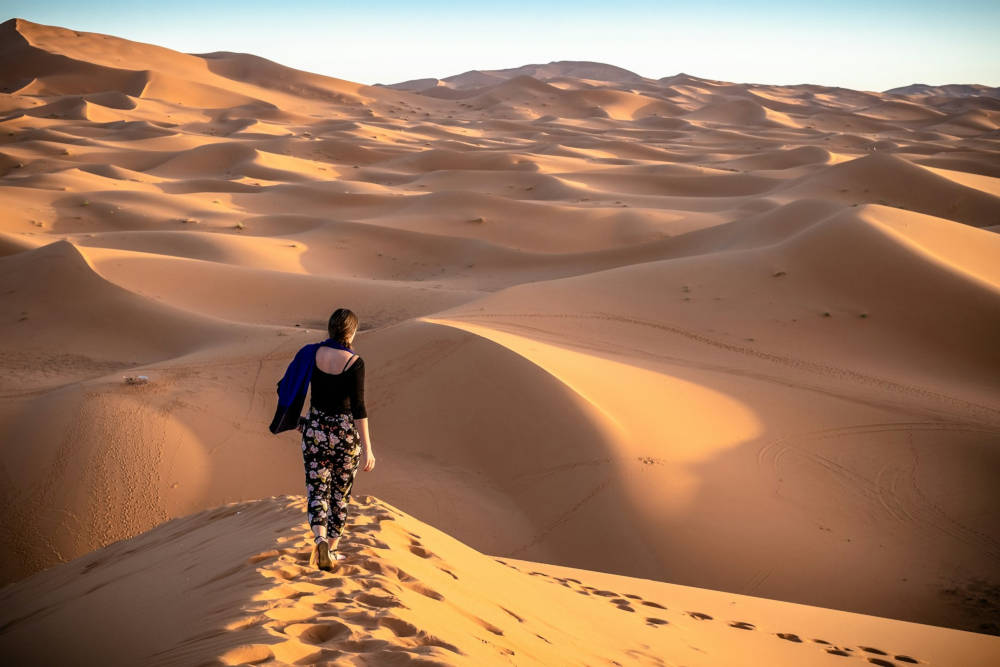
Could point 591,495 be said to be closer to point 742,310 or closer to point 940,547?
point 940,547

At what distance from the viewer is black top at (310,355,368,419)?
12.5ft

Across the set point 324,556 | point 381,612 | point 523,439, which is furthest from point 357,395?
point 523,439

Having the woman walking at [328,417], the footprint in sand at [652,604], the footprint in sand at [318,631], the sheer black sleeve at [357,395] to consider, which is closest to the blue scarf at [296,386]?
the woman walking at [328,417]

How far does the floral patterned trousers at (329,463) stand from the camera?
12.5 ft

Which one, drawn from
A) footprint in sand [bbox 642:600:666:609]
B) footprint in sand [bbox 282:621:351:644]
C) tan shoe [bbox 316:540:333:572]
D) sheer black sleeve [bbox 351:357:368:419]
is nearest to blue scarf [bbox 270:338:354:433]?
sheer black sleeve [bbox 351:357:368:419]

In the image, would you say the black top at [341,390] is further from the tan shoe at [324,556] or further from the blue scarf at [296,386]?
the tan shoe at [324,556]

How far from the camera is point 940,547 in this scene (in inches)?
255

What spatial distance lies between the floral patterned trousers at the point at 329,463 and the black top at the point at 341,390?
4 centimetres

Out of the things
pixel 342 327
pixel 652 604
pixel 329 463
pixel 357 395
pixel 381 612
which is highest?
pixel 342 327

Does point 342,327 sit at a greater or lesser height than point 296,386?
greater

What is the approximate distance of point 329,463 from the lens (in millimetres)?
3881

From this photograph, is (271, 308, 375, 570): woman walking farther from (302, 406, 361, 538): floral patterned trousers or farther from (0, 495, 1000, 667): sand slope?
(0, 495, 1000, 667): sand slope

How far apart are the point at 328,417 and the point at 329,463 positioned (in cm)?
26

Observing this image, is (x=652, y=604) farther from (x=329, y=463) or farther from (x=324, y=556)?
(x=329, y=463)
